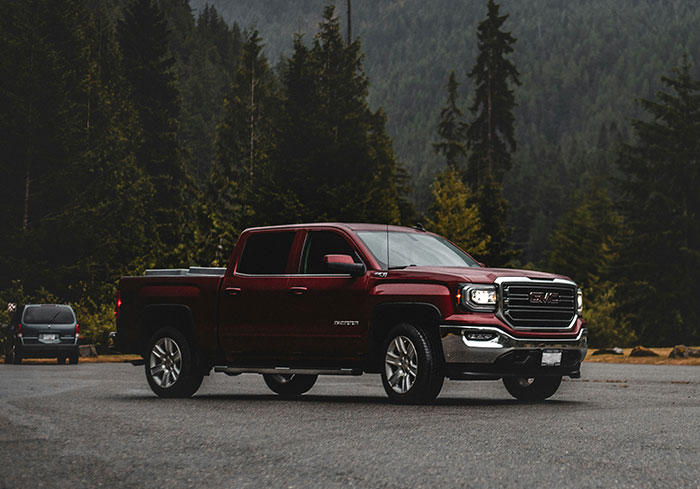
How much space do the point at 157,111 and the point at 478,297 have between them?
215 ft

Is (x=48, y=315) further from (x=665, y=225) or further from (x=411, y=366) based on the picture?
(x=665, y=225)

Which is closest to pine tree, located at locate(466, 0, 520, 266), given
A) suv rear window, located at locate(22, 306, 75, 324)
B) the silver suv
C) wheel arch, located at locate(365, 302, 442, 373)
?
suv rear window, located at locate(22, 306, 75, 324)

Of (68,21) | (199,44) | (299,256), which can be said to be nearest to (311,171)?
(68,21)

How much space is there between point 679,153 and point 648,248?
21.0ft

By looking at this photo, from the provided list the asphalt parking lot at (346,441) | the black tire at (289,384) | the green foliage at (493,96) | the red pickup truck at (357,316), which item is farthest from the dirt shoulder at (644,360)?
the green foliage at (493,96)

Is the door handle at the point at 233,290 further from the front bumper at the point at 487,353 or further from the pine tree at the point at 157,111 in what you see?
the pine tree at the point at 157,111

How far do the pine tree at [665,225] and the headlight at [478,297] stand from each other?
52.1 meters

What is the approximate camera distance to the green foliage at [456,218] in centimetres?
5625

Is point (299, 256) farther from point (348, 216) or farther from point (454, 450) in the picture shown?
point (348, 216)

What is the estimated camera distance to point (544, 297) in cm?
1266

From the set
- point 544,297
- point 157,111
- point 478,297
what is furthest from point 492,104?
point 478,297

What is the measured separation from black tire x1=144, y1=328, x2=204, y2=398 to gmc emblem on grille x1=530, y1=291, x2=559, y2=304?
14.7ft

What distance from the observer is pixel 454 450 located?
27.7 ft

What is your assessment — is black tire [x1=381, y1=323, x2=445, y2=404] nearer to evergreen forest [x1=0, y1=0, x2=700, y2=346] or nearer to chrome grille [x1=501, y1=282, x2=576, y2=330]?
chrome grille [x1=501, y1=282, x2=576, y2=330]
